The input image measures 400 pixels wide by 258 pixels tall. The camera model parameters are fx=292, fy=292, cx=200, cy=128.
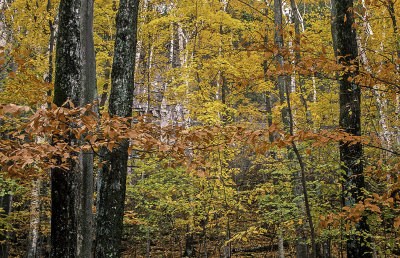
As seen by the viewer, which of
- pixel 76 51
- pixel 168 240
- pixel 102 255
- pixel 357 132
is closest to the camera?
pixel 76 51

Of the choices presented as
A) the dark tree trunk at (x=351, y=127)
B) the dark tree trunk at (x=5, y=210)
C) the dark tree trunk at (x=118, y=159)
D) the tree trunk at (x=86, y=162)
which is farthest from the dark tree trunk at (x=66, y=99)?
the dark tree trunk at (x=5, y=210)

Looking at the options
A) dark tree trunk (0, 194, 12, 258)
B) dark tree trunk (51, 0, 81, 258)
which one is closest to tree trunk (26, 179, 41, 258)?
dark tree trunk (0, 194, 12, 258)

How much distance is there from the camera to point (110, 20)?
13.6 meters

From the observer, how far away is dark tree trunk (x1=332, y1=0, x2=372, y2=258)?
531cm

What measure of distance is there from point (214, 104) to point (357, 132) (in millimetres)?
5007

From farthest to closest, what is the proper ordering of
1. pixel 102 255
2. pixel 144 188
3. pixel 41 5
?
1. pixel 41 5
2. pixel 144 188
3. pixel 102 255

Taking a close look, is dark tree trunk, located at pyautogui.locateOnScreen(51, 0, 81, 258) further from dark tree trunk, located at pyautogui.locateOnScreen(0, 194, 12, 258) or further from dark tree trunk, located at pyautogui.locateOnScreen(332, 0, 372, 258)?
dark tree trunk, located at pyautogui.locateOnScreen(0, 194, 12, 258)

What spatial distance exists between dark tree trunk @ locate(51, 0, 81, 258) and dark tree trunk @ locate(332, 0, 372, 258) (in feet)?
14.7

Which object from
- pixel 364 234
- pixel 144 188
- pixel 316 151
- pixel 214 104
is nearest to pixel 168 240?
pixel 144 188

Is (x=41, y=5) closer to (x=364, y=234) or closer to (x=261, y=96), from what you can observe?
(x=364, y=234)

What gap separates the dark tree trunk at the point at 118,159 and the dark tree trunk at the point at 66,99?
78cm

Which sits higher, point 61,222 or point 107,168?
point 107,168

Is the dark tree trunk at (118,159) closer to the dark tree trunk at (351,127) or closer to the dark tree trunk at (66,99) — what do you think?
the dark tree trunk at (66,99)

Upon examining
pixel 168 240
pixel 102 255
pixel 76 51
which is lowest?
pixel 168 240
